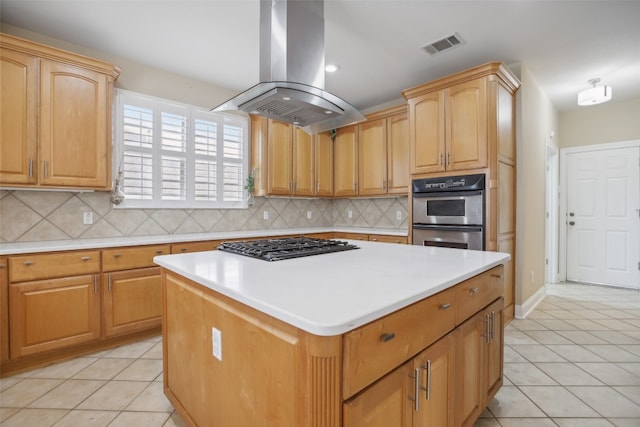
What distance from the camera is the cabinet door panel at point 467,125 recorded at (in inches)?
111

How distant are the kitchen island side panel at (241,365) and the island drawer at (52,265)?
126 centimetres

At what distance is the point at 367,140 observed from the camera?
13.7 feet

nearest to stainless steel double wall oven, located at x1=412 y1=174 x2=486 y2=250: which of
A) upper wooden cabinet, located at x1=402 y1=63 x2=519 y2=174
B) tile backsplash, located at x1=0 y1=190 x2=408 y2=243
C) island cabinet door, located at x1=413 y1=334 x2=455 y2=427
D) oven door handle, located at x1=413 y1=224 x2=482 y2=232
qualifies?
oven door handle, located at x1=413 y1=224 x2=482 y2=232

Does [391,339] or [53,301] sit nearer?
[391,339]

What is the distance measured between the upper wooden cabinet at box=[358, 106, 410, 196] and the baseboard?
69.4 inches

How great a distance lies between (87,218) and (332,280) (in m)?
2.76

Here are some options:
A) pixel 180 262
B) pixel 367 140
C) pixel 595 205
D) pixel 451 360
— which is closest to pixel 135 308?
pixel 180 262

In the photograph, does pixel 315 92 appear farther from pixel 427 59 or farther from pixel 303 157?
pixel 303 157

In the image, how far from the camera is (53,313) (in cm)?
224

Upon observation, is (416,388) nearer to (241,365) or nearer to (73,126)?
(241,365)

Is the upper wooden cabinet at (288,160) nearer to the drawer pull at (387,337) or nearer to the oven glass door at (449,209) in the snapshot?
the oven glass door at (449,209)

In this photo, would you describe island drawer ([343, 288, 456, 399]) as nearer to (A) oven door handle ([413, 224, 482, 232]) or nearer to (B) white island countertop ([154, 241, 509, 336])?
(B) white island countertop ([154, 241, 509, 336])

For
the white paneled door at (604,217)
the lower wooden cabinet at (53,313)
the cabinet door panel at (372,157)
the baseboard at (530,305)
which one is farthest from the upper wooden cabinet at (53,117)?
the white paneled door at (604,217)

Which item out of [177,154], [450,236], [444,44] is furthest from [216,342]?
[444,44]
